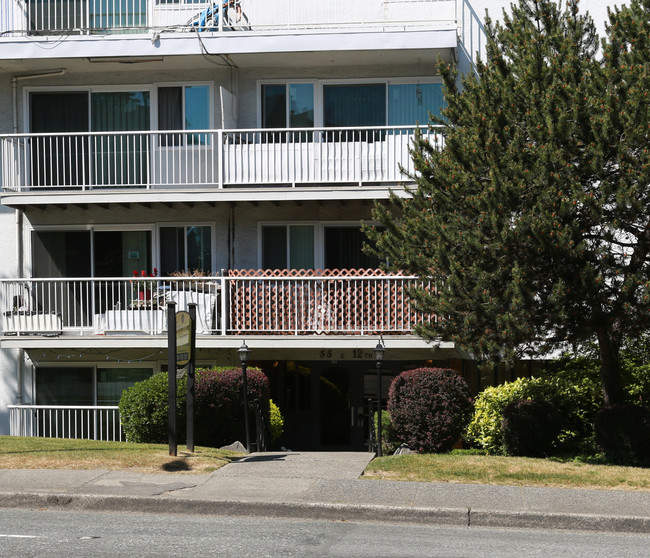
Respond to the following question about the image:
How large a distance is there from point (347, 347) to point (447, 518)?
23.5 feet

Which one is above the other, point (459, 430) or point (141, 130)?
point (141, 130)

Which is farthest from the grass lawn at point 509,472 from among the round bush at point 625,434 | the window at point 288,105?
the window at point 288,105

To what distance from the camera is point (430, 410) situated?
49.9 feet

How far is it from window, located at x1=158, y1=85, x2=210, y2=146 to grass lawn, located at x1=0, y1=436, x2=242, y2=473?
7.37 metres

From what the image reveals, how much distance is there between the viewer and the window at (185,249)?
1909 centimetres

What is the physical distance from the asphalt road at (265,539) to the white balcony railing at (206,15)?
11.2 meters

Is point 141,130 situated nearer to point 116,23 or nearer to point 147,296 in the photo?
point 116,23

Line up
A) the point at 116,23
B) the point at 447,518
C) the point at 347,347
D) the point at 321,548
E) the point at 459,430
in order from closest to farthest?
1. the point at 321,548
2. the point at 447,518
3. the point at 459,430
4. the point at 347,347
5. the point at 116,23

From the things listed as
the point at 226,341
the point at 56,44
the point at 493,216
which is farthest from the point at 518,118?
the point at 56,44

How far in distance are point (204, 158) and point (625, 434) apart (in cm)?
964

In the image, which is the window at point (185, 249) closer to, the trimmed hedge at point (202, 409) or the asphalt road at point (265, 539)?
the trimmed hedge at point (202, 409)

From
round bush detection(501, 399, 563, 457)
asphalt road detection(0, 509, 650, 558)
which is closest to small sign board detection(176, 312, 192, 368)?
asphalt road detection(0, 509, 650, 558)

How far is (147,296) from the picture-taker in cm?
1784

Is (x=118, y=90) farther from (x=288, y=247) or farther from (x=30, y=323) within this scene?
(x=30, y=323)
